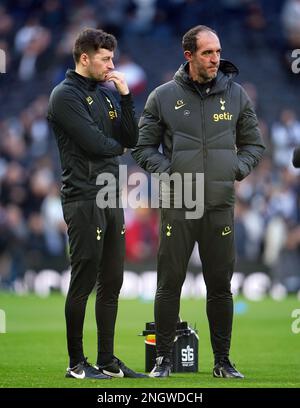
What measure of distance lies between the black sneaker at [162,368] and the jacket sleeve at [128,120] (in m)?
1.66

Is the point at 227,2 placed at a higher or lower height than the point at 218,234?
higher

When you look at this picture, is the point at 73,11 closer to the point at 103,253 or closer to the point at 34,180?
the point at 34,180

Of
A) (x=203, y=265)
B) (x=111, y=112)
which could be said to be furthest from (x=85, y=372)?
(x=111, y=112)

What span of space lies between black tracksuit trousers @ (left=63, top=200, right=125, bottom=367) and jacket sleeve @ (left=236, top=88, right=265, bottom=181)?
3.53 ft

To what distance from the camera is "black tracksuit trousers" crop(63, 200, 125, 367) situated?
320 inches

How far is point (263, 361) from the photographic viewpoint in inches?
399

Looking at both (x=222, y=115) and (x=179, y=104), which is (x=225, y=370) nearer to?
(x=222, y=115)

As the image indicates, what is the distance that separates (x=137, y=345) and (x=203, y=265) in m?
3.31

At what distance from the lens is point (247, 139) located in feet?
28.9

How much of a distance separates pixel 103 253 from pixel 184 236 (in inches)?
24.8

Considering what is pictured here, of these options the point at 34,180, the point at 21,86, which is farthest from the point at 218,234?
the point at 21,86

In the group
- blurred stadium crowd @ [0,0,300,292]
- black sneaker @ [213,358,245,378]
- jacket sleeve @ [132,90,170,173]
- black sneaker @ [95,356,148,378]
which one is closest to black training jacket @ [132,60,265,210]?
jacket sleeve @ [132,90,170,173]

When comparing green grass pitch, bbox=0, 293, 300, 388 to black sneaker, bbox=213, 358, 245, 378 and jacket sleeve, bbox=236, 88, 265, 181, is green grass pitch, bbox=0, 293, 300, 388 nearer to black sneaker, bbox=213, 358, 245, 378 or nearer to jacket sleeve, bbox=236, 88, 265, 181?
A: black sneaker, bbox=213, 358, 245, 378

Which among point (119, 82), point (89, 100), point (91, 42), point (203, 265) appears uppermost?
point (91, 42)
